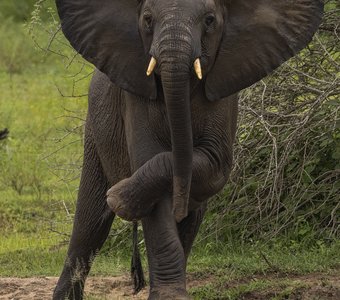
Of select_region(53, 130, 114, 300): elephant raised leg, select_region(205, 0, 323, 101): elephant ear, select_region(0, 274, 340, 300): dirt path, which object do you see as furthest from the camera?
select_region(0, 274, 340, 300): dirt path

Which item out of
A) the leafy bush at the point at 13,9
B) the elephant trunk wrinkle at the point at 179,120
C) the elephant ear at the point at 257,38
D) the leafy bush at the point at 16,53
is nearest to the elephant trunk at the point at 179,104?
the elephant trunk wrinkle at the point at 179,120

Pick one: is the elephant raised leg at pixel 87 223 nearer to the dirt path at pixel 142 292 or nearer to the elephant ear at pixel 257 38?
the dirt path at pixel 142 292

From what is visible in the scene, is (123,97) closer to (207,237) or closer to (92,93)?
(92,93)

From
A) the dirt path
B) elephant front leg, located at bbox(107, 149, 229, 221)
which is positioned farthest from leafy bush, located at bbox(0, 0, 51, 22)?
elephant front leg, located at bbox(107, 149, 229, 221)

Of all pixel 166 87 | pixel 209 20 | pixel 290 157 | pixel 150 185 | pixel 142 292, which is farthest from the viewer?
pixel 290 157

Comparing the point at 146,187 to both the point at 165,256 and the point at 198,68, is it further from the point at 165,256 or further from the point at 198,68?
the point at 198,68

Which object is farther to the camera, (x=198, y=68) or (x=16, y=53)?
(x=16, y=53)

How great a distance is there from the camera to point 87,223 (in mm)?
6094

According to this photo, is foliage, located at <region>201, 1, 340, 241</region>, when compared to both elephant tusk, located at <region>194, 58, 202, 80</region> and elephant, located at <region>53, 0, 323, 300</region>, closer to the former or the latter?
elephant, located at <region>53, 0, 323, 300</region>

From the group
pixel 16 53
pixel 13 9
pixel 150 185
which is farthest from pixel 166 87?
pixel 13 9

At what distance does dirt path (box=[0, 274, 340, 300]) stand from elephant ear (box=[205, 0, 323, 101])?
145cm

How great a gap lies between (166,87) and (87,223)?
1.62m

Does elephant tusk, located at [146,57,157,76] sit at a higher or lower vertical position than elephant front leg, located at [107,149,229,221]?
higher

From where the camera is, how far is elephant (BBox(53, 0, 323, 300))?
4.78m
